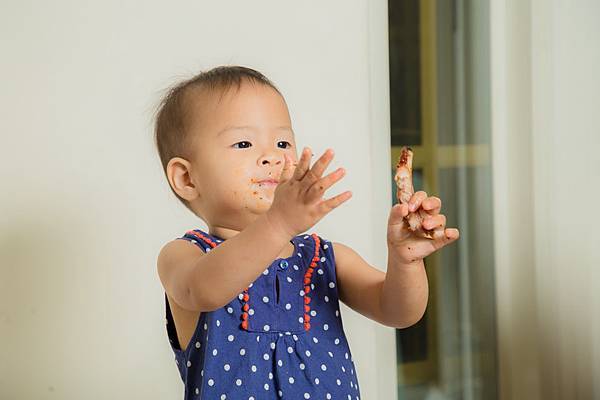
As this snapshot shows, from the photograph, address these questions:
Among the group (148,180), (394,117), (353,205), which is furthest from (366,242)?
(148,180)

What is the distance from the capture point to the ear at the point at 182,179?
1048 millimetres

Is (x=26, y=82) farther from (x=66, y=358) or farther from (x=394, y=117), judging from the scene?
(x=394, y=117)

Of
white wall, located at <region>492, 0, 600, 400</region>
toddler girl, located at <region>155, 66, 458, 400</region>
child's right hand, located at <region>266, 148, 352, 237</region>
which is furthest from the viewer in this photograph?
white wall, located at <region>492, 0, 600, 400</region>

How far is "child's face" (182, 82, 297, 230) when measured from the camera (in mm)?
995

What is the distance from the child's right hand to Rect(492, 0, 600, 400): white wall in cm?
68

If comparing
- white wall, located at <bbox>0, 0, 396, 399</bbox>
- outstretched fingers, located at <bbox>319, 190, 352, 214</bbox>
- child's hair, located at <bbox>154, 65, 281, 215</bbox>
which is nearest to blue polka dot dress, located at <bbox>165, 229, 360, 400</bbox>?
child's hair, located at <bbox>154, 65, 281, 215</bbox>

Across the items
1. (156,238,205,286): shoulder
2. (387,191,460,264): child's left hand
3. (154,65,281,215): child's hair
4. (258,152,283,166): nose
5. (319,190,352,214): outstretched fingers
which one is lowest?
(156,238,205,286): shoulder

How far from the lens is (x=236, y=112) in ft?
3.32

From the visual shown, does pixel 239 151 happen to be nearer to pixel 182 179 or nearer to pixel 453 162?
pixel 182 179

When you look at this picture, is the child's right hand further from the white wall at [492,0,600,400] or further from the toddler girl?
the white wall at [492,0,600,400]

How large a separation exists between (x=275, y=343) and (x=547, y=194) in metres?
0.68

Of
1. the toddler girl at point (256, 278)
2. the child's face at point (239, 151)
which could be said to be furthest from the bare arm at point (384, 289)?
the child's face at point (239, 151)

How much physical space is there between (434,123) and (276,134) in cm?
67

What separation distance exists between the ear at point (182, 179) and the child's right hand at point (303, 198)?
0.23 metres
